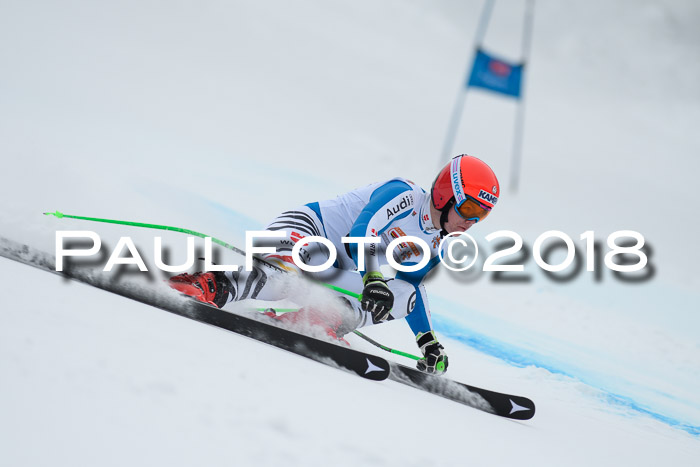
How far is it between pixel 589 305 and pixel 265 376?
6.66 m

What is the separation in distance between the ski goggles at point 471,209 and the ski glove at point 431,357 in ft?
2.53

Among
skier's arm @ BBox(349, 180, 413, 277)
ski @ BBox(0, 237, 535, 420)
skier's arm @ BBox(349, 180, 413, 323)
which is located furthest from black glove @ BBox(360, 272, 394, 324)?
ski @ BBox(0, 237, 535, 420)

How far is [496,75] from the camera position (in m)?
13.0

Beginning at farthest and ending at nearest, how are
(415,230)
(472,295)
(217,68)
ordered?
1. (217,68)
2. (472,295)
3. (415,230)

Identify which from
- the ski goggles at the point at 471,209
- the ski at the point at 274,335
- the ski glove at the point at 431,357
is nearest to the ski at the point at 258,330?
the ski at the point at 274,335

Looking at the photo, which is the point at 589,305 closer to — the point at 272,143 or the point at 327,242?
the point at 327,242

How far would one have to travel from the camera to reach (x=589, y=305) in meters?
8.07

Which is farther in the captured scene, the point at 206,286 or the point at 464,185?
the point at 464,185

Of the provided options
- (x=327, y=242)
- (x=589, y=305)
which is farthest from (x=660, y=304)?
(x=327, y=242)

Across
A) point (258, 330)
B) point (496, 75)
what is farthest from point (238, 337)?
point (496, 75)

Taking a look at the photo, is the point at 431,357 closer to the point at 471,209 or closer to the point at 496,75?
the point at 471,209

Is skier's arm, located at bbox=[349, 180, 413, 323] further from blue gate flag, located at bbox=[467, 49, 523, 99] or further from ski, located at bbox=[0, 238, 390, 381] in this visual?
blue gate flag, located at bbox=[467, 49, 523, 99]

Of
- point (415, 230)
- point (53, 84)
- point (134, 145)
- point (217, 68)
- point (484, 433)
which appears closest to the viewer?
point (484, 433)

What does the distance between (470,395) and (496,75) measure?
10.8 metres
